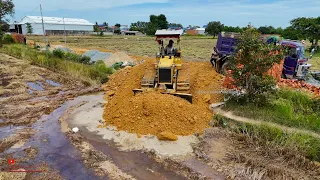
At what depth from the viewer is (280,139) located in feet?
25.2

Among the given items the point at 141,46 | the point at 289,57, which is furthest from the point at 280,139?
the point at 141,46

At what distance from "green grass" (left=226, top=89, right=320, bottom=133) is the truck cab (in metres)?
4.49

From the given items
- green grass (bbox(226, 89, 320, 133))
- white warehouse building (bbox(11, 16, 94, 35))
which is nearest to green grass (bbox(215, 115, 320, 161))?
green grass (bbox(226, 89, 320, 133))

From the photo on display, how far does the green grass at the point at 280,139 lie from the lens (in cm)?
721

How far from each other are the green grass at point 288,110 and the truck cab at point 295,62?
14.7ft

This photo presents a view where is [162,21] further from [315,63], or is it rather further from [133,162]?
[133,162]

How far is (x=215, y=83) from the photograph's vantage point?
12172 millimetres

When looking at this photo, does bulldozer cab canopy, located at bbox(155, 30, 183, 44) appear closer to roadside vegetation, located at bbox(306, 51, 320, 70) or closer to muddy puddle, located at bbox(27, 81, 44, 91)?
muddy puddle, located at bbox(27, 81, 44, 91)

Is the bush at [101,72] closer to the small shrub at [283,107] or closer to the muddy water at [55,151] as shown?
the muddy water at [55,151]

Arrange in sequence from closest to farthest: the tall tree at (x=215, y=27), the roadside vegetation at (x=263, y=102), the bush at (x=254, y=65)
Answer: the roadside vegetation at (x=263, y=102) < the bush at (x=254, y=65) < the tall tree at (x=215, y=27)

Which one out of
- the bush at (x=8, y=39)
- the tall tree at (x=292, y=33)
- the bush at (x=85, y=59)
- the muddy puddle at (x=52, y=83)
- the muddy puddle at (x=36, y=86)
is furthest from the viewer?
the bush at (x=8, y=39)

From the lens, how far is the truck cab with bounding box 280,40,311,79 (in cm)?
1473

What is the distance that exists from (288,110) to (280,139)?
7.49 feet

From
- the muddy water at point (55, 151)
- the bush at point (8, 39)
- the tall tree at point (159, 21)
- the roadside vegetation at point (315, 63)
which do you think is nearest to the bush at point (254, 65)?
the muddy water at point (55, 151)
